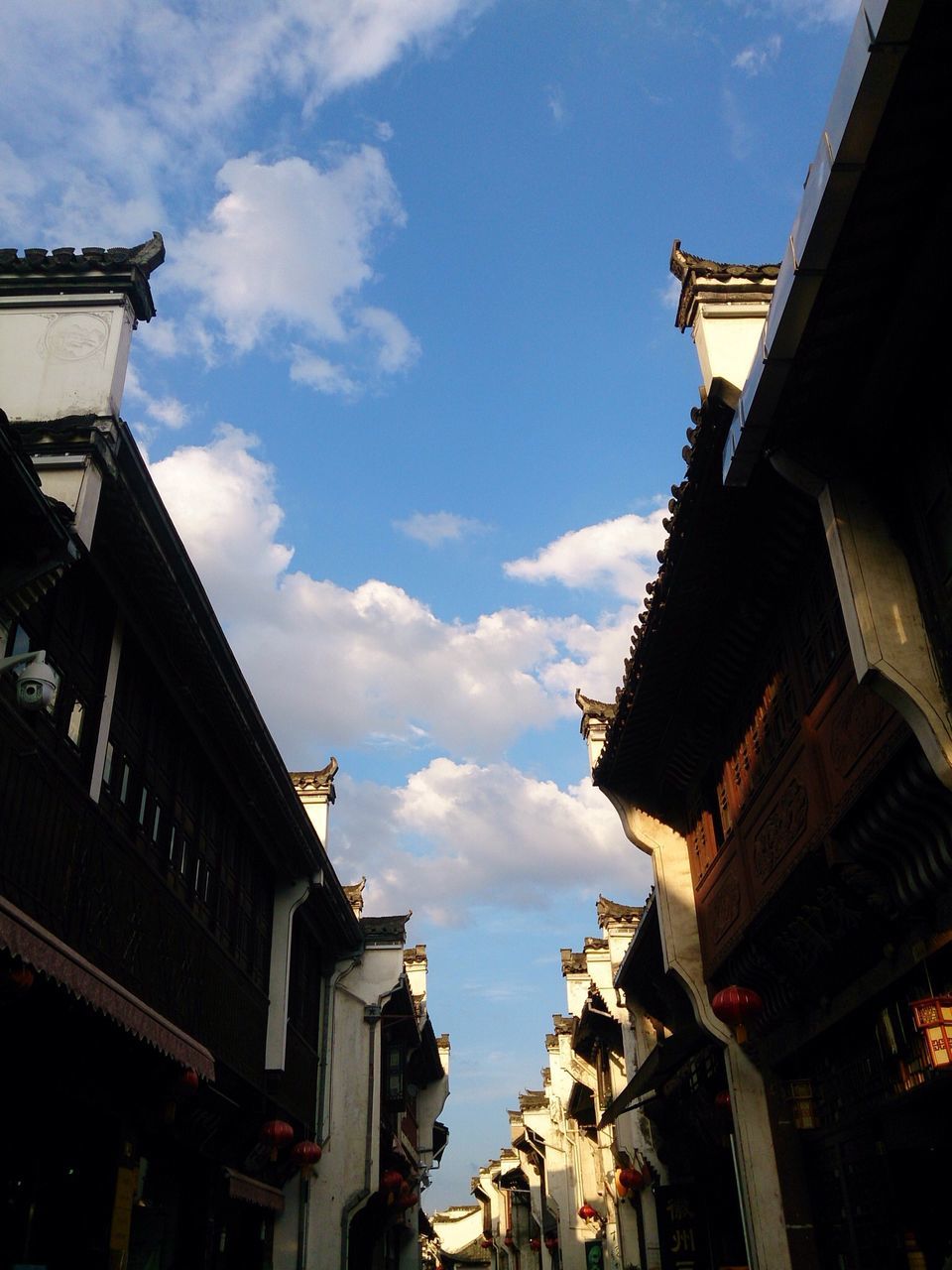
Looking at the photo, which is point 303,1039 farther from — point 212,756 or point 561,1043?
point 561,1043

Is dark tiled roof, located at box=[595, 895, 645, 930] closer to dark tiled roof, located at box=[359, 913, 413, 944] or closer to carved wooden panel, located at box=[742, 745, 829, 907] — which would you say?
dark tiled roof, located at box=[359, 913, 413, 944]

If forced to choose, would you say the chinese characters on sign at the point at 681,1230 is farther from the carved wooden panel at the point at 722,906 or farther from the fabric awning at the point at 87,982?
the fabric awning at the point at 87,982

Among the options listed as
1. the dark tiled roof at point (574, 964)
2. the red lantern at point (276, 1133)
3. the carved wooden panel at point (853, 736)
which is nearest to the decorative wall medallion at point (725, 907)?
the carved wooden panel at point (853, 736)

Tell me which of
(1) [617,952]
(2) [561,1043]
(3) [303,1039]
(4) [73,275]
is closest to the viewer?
(4) [73,275]

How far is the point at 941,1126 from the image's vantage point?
340 inches

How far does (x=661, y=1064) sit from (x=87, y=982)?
36.5ft

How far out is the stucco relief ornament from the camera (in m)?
9.80

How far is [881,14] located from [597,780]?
11.2 m

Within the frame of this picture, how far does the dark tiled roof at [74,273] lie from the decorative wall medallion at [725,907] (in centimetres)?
906

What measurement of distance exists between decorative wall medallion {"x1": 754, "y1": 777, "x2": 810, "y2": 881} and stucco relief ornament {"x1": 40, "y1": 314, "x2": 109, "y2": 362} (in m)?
7.61

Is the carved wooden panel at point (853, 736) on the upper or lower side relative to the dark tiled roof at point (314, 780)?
lower

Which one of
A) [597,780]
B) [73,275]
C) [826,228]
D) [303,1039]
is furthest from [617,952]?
[826,228]

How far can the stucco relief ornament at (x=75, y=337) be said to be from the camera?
9.80 m

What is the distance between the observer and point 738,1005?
38.2 ft
